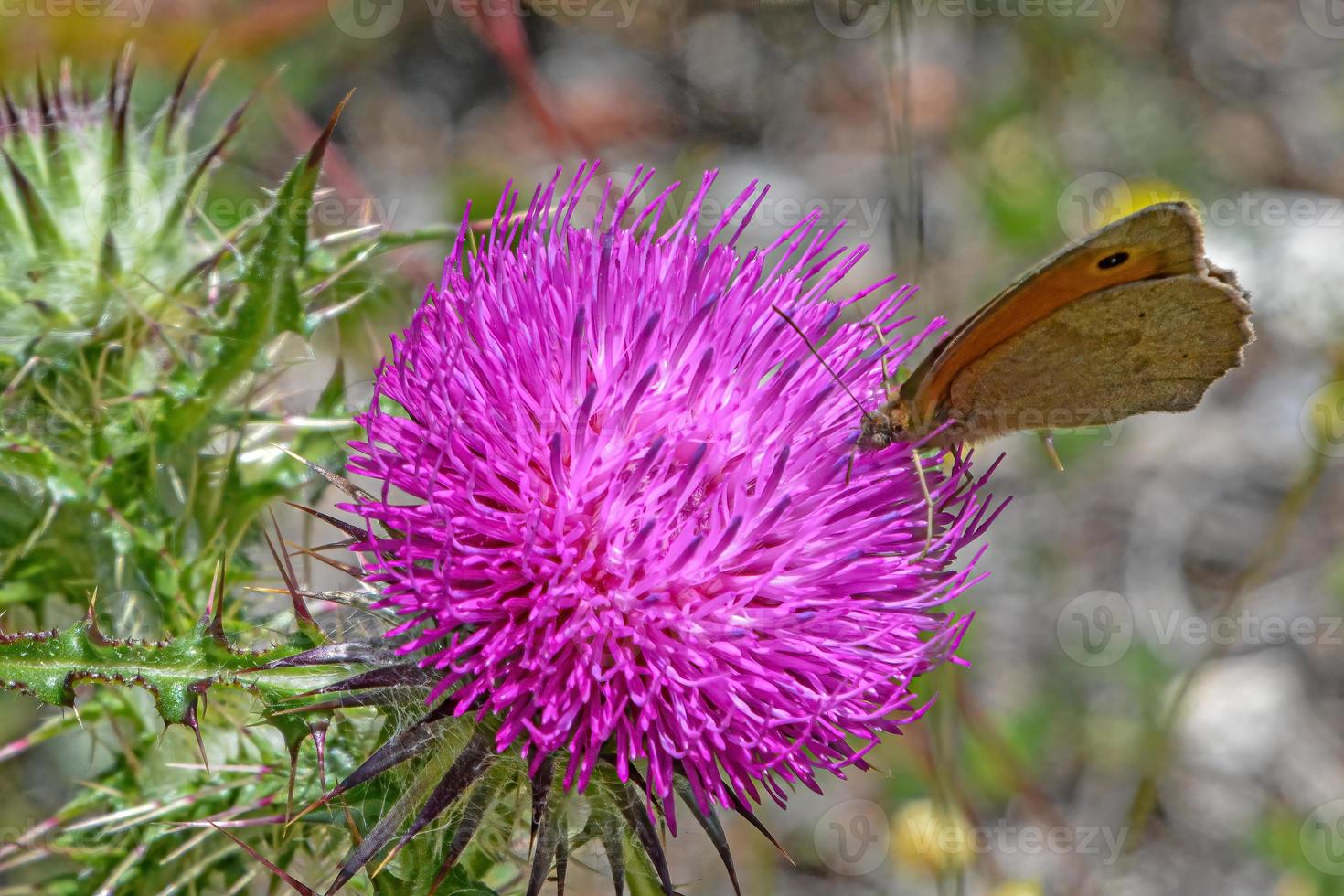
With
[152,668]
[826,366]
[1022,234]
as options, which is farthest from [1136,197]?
[152,668]

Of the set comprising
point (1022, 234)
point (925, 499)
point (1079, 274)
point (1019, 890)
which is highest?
point (1022, 234)

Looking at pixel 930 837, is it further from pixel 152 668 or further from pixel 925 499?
pixel 152 668

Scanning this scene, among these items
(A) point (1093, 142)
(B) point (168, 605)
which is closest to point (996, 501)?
(A) point (1093, 142)

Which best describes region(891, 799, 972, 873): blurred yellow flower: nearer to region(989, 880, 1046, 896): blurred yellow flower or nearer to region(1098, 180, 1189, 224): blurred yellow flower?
region(989, 880, 1046, 896): blurred yellow flower

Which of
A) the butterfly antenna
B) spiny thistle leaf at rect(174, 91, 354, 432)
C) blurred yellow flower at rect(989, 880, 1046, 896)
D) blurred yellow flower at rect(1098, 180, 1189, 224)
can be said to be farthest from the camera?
blurred yellow flower at rect(1098, 180, 1189, 224)

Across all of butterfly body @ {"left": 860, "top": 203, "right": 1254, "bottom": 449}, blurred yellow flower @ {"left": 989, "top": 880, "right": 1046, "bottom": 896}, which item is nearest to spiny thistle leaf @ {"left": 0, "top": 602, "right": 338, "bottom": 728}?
butterfly body @ {"left": 860, "top": 203, "right": 1254, "bottom": 449}

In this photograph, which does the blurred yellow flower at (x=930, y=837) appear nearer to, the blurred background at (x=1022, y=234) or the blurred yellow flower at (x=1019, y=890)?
the blurred background at (x=1022, y=234)

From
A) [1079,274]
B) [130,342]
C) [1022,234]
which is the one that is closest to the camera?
[1079,274]

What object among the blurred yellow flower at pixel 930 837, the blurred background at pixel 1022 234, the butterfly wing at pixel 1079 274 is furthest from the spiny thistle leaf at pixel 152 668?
the blurred yellow flower at pixel 930 837

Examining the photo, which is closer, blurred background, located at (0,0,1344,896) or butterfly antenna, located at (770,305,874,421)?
butterfly antenna, located at (770,305,874,421)
